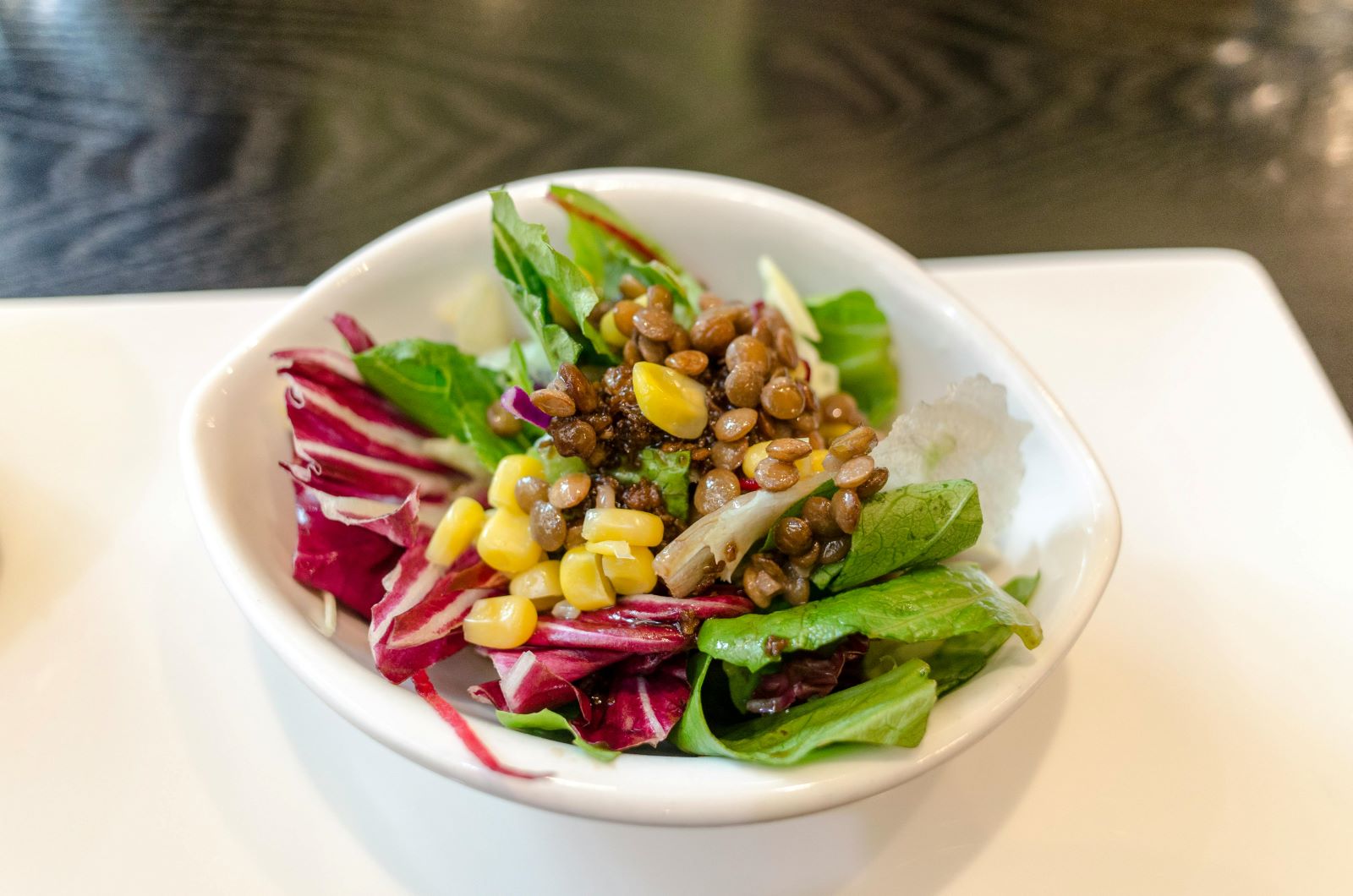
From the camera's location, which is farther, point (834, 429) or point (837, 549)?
point (834, 429)

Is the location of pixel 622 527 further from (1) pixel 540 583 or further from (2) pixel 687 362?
(2) pixel 687 362

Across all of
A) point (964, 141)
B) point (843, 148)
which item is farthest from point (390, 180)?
point (964, 141)

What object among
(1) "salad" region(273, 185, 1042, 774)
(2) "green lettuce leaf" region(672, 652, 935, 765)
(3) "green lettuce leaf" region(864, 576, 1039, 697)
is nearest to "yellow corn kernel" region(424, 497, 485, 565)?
(1) "salad" region(273, 185, 1042, 774)

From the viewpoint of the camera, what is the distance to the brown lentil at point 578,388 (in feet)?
4.59

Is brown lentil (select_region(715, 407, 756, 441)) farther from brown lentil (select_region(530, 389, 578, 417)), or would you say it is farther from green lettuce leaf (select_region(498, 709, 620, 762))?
green lettuce leaf (select_region(498, 709, 620, 762))

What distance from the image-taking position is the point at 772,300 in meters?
1.77

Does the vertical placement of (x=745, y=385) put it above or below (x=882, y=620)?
above

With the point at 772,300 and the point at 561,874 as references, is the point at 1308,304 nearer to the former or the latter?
the point at 772,300

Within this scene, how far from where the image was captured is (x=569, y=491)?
1.39 meters

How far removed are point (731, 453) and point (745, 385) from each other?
0.11 m

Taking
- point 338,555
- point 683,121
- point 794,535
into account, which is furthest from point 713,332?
point 683,121

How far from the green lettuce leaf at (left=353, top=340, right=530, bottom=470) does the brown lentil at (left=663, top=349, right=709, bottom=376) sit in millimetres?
356

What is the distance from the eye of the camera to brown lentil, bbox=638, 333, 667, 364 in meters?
1.47

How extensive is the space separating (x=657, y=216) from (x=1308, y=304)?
1846 millimetres
